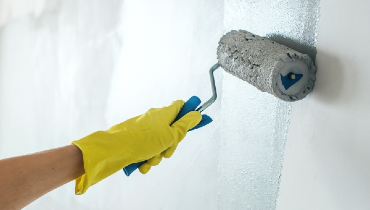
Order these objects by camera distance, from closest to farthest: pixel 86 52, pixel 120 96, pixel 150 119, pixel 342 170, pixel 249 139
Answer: pixel 342 170, pixel 150 119, pixel 249 139, pixel 120 96, pixel 86 52

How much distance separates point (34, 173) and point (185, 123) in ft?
1.20

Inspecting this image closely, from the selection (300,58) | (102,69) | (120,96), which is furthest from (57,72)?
(300,58)

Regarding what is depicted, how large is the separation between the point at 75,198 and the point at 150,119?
1.38 metres

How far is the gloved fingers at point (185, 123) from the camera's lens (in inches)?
33.6

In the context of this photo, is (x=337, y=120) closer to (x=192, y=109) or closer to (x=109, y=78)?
(x=192, y=109)

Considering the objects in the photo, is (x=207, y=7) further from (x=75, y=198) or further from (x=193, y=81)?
(x=75, y=198)

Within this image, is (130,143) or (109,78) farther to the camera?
(109,78)

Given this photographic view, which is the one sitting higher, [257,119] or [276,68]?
[276,68]

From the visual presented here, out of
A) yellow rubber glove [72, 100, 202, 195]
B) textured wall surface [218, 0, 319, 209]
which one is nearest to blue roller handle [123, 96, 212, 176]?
yellow rubber glove [72, 100, 202, 195]

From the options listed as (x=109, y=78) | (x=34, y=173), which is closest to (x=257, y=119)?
(x=34, y=173)

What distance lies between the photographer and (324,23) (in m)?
0.68

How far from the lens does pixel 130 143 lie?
836mm

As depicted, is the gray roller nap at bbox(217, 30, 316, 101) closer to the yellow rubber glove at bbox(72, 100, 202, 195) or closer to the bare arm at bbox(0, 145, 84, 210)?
the yellow rubber glove at bbox(72, 100, 202, 195)

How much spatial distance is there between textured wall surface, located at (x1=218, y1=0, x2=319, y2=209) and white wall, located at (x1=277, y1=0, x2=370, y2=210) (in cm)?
5
